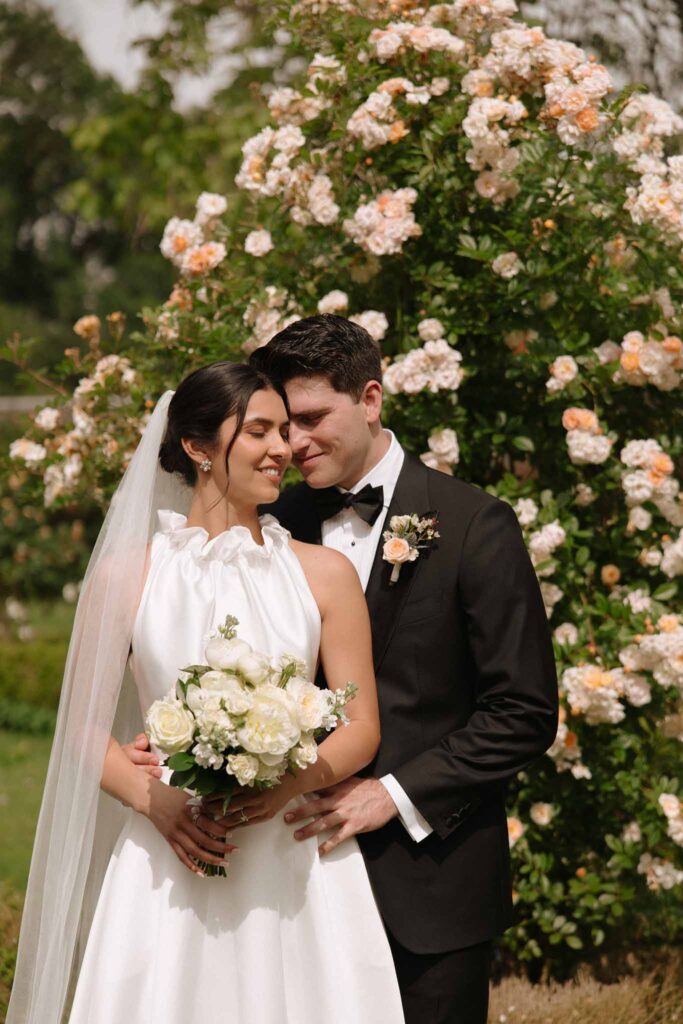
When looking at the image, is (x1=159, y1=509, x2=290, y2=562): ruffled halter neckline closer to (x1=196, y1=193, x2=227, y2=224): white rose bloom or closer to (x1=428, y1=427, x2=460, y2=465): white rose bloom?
(x1=428, y1=427, x2=460, y2=465): white rose bloom

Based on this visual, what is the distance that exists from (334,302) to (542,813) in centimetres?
193

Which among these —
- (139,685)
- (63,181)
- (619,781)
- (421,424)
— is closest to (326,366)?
(139,685)

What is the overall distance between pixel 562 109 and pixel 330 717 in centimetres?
234

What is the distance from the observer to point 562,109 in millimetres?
3922

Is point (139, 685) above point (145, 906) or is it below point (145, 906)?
above

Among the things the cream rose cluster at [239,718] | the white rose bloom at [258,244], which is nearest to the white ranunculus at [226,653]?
the cream rose cluster at [239,718]

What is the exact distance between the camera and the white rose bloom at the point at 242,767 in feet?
7.95

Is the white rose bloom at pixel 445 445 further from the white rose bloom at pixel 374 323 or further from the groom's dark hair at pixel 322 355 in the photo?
the groom's dark hair at pixel 322 355

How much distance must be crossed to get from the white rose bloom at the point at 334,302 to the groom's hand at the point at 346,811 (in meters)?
1.94

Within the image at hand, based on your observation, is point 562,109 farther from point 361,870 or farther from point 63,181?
point 63,181

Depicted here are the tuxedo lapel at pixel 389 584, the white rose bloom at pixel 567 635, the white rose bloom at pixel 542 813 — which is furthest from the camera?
the white rose bloom at pixel 542 813

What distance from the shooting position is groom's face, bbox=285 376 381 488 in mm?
3094

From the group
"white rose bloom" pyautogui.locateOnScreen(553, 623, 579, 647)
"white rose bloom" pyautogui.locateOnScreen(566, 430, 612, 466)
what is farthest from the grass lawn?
"white rose bloom" pyautogui.locateOnScreen(566, 430, 612, 466)

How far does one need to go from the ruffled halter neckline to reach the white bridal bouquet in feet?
1.17
